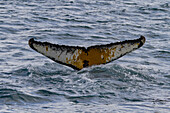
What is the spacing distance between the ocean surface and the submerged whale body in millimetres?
300

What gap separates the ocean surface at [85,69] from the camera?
9297 mm

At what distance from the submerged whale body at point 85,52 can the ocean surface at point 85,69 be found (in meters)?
0.30

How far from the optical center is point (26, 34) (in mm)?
17391

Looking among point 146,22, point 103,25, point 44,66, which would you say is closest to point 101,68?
point 44,66

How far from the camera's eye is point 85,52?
35.9 feet

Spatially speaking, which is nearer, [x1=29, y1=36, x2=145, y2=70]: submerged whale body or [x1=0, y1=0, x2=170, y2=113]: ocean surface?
[x1=0, y1=0, x2=170, y2=113]: ocean surface

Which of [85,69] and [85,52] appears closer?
[85,52]

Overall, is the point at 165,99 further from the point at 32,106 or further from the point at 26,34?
the point at 26,34

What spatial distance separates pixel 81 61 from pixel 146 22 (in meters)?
10.3

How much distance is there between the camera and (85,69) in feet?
36.9

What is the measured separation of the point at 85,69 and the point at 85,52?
1.71 feet

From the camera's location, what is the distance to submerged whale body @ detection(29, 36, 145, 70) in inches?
423

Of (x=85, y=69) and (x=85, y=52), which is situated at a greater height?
(x=85, y=52)

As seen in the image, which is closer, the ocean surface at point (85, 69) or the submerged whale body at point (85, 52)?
the ocean surface at point (85, 69)
